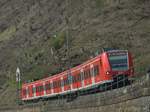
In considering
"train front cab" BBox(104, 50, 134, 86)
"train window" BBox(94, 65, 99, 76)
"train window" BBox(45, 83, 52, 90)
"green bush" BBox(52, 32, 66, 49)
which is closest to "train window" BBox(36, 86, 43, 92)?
"train window" BBox(45, 83, 52, 90)

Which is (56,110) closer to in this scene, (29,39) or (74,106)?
(74,106)

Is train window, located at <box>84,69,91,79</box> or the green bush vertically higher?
the green bush

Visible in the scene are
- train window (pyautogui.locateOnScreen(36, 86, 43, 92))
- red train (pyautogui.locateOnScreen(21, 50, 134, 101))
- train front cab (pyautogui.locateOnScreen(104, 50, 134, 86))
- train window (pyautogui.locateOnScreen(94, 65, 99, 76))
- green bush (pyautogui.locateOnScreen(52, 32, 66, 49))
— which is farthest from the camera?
green bush (pyautogui.locateOnScreen(52, 32, 66, 49))

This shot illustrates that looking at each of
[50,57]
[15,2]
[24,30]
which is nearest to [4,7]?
[15,2]

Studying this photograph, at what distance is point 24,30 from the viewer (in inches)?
3917

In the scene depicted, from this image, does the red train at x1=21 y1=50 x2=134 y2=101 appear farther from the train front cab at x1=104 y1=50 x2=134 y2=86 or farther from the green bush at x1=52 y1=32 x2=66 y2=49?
the green bush at x1=52 y1=32 x2=66 y2=49

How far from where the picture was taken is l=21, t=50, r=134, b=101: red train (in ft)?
119

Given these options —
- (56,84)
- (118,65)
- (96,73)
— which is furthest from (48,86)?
(118,65)

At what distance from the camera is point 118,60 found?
122 feet

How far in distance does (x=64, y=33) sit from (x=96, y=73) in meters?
42.7

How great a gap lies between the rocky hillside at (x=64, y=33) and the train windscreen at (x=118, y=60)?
1406 cm

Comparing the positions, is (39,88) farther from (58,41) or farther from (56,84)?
(58,41)

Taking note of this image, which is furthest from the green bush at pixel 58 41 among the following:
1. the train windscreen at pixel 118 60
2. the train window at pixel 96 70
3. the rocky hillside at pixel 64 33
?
the train windscreen at pixel 118 60

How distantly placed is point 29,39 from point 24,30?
562cm
